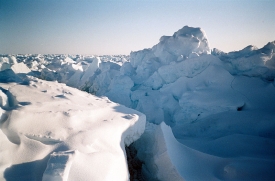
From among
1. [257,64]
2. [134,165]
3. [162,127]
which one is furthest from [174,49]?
[134,165]

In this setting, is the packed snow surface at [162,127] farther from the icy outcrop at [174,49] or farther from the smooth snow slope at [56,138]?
the icy outcrop at [174,49]

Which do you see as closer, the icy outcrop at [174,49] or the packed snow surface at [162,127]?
the packed snow surface at [162,127]

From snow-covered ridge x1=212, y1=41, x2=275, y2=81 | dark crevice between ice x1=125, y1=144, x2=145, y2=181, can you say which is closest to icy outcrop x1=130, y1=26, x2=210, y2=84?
snow-covered ridge x1=212, y1=41, x2=275, y2=81

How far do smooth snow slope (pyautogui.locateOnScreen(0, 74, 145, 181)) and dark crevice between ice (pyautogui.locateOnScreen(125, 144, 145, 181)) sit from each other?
32.1 inches

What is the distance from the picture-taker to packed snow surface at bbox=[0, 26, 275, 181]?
198 cm

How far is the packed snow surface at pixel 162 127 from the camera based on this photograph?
198 cm

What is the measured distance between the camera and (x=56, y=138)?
2.15 meters

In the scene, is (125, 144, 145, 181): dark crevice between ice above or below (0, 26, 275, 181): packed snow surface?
below

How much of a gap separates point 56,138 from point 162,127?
1977mm

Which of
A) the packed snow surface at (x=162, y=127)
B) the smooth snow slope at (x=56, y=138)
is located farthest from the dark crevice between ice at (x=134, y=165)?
the smooth snow slope at (x=56, y=138)

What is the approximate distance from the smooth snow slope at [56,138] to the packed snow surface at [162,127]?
0.03 feet

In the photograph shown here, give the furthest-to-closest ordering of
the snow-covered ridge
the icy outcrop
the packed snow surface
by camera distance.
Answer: the icy outcrop < the snow-covered ridge < the packed snow surface

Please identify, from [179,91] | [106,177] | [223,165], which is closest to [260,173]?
[223,165]

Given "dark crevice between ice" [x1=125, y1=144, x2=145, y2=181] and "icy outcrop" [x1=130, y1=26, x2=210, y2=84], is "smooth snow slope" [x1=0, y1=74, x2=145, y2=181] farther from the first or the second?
"icy outcrop" [x1=130, y1=26, x2=210, y2=84]
